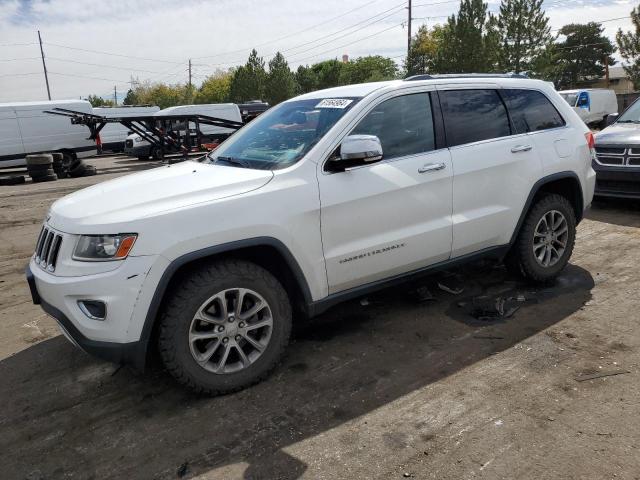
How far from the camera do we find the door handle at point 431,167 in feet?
12.0

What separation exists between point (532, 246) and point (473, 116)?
4.09ft

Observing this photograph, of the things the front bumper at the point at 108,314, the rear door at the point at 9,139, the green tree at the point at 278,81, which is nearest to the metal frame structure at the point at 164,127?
the rear door at the point at 9,139

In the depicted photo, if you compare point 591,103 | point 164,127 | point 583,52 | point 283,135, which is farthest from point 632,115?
point 583,52

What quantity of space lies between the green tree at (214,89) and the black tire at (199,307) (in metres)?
70.4

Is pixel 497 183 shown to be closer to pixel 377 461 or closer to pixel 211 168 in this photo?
pixel 211 168

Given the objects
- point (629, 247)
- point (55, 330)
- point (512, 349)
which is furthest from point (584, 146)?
point (55, 330)

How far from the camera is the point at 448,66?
3725 centimetres

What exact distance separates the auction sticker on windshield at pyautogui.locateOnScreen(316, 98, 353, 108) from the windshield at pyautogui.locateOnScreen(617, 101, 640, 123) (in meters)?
6.34

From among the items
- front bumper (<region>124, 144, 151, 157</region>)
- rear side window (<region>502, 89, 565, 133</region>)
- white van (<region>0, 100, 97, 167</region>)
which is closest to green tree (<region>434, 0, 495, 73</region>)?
front bumper (<region>124, 144, 151, 157</region>)

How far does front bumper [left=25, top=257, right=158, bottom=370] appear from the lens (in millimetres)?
2713

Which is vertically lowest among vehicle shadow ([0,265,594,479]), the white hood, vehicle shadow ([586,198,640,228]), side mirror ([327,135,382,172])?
vehicle shadow ([0,265,594,479])

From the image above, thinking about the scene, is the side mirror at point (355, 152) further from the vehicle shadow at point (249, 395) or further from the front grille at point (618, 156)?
the front grille at point (618, 156)

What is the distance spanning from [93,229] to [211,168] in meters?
1.05

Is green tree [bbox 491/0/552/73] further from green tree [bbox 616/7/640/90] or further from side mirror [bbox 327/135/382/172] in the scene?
side mirror [bbox 327/135/382/172]
